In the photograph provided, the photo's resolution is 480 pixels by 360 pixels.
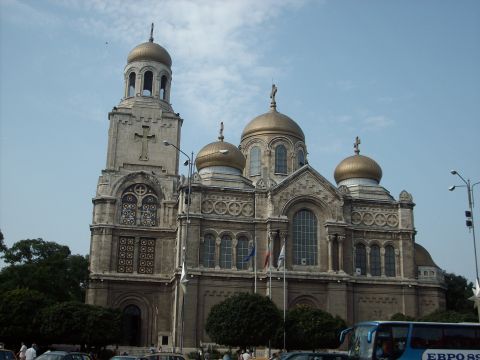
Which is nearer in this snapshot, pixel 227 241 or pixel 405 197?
pixel 227 241

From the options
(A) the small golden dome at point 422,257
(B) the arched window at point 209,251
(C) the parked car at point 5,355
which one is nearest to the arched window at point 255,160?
(B) the arched window at point 209,251

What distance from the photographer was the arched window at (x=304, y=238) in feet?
163

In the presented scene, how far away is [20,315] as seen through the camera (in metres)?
40.9

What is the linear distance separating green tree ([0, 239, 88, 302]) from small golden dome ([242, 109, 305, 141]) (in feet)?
Answer: 69.8

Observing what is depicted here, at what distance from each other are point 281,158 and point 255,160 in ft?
8.42

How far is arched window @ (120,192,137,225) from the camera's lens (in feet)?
171

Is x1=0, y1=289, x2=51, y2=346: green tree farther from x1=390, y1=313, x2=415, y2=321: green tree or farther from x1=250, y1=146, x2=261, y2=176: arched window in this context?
x1=390, y1=313, x2=415, y2=321: green tree

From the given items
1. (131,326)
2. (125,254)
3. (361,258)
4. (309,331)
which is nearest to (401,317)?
(361,258)

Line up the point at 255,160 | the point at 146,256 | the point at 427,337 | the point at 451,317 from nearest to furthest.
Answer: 1. the point at 427,337
2. the point at 451,317
3. the point at 146,256
4. the point at 255,160

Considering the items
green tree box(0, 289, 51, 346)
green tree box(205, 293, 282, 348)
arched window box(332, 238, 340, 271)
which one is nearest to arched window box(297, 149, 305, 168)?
arched window box(332, 238, 340, 271)

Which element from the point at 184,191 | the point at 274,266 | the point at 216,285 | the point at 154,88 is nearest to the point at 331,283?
the point at 274,266

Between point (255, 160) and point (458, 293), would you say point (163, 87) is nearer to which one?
point (255, 160)

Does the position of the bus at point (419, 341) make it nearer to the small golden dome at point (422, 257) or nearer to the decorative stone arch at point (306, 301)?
the decorative stone arch at point (306, 301)

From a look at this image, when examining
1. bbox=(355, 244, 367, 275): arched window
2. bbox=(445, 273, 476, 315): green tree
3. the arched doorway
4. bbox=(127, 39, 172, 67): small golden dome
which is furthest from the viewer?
bbox=(445, 273, 476, 315): green tree
